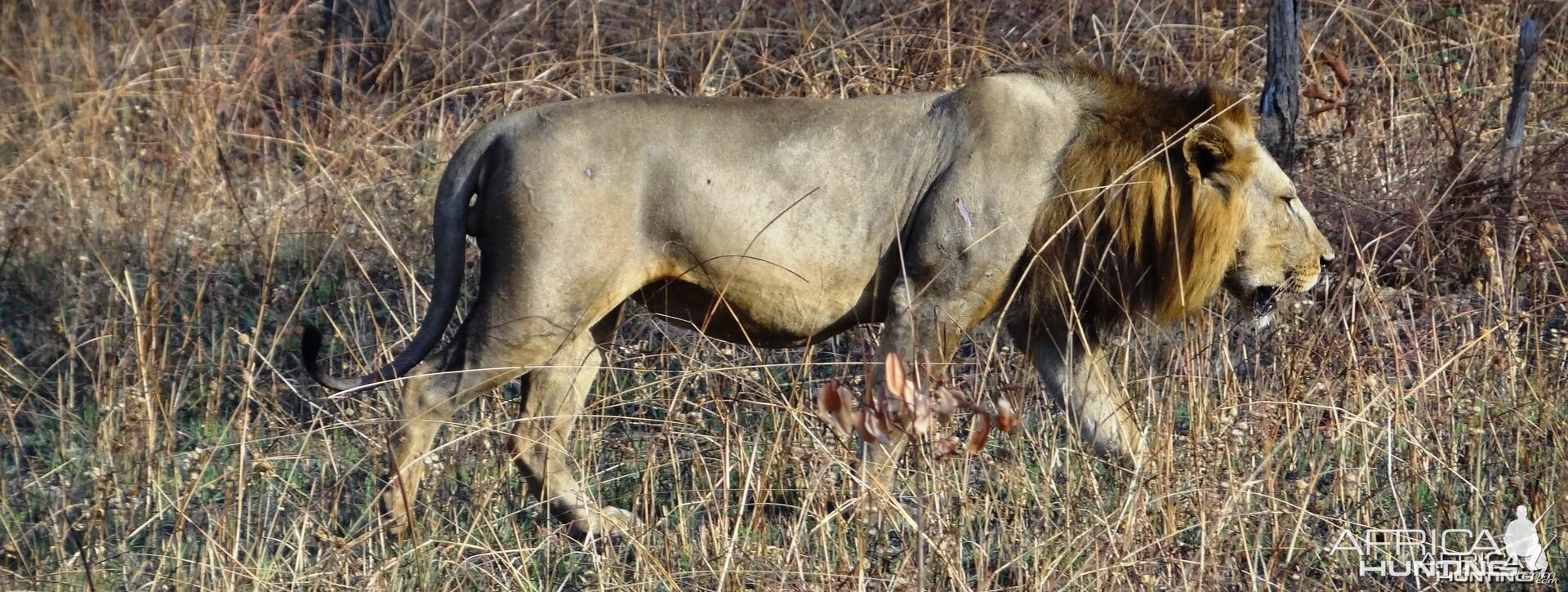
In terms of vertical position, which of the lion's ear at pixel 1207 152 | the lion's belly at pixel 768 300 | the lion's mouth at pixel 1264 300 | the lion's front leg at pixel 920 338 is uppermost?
the lion's ear at pixel 1207 152

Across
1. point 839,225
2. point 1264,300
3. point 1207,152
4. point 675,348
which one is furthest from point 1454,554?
point 675,348

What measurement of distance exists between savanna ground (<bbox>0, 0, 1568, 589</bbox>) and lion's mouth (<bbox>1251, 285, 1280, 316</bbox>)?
0.15 m

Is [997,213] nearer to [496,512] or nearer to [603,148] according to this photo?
[603,148]

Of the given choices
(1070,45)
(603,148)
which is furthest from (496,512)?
(1070,45)

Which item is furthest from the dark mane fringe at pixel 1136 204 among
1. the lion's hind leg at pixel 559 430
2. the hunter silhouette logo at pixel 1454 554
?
the lion's hind leg at pixel 559 430

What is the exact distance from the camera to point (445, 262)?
4.41 m

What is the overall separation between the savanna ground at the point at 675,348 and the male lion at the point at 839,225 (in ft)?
0.71

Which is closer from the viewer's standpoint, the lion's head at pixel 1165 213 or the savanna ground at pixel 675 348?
the savanna ground at pixel 675 348

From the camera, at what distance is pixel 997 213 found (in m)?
4.39

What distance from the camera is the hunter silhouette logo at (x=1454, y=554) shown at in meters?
3.73

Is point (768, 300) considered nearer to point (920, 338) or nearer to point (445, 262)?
point (920, 338)

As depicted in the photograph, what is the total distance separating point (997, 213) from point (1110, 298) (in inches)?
19.4

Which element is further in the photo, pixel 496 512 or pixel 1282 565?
pixel 496 512

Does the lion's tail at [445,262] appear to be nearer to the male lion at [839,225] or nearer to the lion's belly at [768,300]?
the male lion at [839,225]
